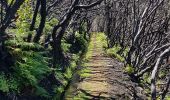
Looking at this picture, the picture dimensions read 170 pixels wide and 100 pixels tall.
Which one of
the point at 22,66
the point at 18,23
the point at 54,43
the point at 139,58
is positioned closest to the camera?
the point at 22,66

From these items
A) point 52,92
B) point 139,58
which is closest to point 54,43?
point 52,92

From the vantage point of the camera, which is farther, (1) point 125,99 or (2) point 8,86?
(1) point 125,99

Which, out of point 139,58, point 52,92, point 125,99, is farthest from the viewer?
point 139,58

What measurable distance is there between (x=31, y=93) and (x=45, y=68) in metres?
1.37

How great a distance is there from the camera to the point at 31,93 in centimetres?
1321

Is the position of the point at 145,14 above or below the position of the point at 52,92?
above

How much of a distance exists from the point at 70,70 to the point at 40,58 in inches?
238

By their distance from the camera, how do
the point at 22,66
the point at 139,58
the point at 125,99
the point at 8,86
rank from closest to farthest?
1. the point at 8,86
2. the point at 22,66
3. the point at 125,99
4. the point at 139,58

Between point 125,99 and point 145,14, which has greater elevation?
point 145,14

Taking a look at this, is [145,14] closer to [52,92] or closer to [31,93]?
[52,92]

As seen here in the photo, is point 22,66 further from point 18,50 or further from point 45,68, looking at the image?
point 45,68

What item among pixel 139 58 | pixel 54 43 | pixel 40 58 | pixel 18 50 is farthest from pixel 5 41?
pixel 139 58

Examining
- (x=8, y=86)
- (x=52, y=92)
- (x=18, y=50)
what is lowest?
(x=52, y=92)

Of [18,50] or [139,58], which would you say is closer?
[18,50]
